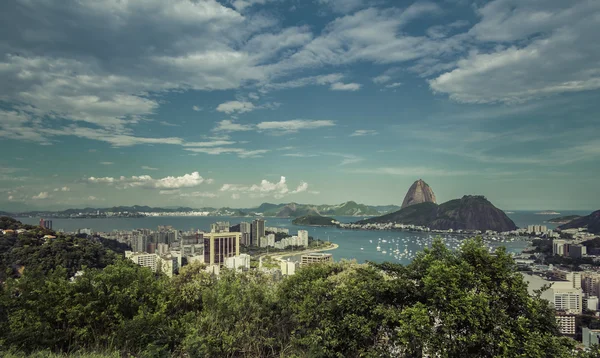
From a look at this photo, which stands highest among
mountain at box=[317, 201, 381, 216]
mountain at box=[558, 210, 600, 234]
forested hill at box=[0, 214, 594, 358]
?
forested hill at box=[0, 214, 594, 358]

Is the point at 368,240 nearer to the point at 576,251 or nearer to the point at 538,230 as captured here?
the point at 538,230

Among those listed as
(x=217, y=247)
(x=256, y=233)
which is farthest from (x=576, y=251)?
(x=256, y=233)

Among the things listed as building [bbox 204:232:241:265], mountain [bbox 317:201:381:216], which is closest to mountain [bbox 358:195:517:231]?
building [bbox 204:232:241:265]

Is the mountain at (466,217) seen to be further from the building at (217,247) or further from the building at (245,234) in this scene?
the building at (217,247)

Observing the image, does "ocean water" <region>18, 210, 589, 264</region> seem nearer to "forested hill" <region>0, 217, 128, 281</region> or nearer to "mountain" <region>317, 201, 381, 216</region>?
"forested hill" <region>0, 217, 128, 281</region>

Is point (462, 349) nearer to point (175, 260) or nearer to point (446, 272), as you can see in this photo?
point (446, 272)

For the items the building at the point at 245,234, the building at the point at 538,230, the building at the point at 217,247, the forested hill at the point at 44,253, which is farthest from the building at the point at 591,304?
the building at the point at 538,230
